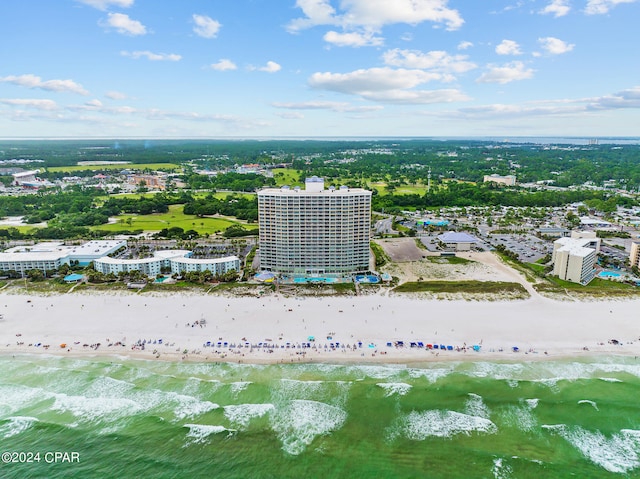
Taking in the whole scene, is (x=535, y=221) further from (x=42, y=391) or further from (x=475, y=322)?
(x=42, y=391)

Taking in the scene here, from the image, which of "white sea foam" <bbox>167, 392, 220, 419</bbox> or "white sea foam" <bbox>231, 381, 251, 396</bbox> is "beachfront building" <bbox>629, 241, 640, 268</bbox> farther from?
"white sea foam" <bbox>167, 392, 220, 419</bbox>

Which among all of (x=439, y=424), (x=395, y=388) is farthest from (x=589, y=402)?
(x=395, y=388)

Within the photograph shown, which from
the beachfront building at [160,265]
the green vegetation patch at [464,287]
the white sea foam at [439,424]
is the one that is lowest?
the white sea foam at [439,424]

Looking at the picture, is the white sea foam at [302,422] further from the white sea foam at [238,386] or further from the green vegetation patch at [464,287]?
the green vegetation patch at [464,287]

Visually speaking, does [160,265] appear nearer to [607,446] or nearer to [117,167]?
[607,446]

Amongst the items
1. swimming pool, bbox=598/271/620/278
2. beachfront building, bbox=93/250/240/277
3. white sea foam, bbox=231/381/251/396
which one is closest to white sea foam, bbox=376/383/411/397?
white sea foam, bbox=231/381/251/396

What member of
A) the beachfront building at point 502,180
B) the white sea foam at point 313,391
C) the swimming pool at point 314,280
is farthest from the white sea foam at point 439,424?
the beachfront building at point 502,180
